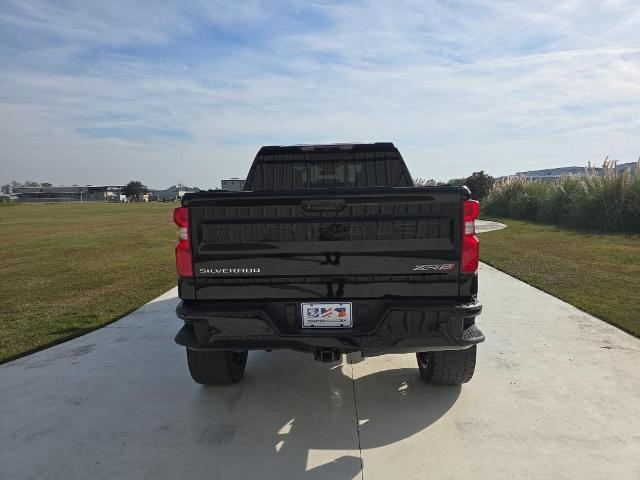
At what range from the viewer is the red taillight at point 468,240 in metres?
2.80

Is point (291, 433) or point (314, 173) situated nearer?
point (291, 433)

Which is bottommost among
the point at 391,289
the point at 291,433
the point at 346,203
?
the point at 291,433

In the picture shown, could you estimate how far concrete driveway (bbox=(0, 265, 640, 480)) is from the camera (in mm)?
2621

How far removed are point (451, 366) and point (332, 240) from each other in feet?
4.65

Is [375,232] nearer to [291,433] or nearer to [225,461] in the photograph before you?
[291,433]

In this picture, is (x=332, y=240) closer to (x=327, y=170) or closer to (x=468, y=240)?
(x=468, y=240)

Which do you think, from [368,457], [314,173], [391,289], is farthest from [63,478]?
[314,173]

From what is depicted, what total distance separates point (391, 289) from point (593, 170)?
50.6 feet

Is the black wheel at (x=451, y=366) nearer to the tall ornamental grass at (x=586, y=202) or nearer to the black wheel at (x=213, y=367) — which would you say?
the black wheel at (x=213, y=367)

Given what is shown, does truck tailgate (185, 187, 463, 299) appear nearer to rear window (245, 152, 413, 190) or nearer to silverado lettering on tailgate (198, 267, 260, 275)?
silverado lettering on tailgate (198, 267, 260, 275)

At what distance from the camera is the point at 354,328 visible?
2.86m

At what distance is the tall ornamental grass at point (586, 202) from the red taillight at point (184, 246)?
13438 millimetres

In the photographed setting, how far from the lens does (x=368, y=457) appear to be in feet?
8.81

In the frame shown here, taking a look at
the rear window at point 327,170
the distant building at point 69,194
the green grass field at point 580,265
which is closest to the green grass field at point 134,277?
the green grass field at point 580,265
